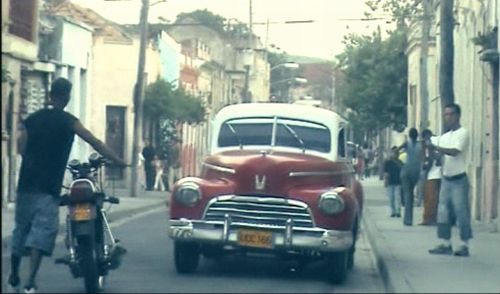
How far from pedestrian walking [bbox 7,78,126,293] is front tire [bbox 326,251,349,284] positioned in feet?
12.4

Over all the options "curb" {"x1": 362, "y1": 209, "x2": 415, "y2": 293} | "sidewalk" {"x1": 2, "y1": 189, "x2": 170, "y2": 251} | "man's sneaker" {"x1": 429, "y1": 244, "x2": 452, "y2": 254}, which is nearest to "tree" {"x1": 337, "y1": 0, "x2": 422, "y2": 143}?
"sidewalk" {"x1": 2, "y1": 189, "x2": 170, "y2": 251}

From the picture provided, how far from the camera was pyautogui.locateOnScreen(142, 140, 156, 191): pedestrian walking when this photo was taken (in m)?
47.1

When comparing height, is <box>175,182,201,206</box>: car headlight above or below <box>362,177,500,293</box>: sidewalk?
above

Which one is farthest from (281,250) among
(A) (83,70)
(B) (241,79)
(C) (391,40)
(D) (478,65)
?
(B) (241,79)

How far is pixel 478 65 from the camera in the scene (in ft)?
94.2

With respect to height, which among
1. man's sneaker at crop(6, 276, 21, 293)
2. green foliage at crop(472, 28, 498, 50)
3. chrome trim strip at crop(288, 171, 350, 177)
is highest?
green foliage at crop(472, 28, 498, 50)

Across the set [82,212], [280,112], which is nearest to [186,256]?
[280,112]

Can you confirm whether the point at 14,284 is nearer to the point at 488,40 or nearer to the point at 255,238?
the point at 255,238

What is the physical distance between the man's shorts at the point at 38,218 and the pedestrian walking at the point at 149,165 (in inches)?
1349

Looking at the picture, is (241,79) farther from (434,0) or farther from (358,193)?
(358,193)

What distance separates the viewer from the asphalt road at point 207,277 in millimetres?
14445

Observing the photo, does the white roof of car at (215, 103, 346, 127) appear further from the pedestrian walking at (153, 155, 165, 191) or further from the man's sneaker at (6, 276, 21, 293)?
the pedestrian walking at (153, 155, 165, 191)

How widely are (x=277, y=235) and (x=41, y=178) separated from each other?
11.5 feet

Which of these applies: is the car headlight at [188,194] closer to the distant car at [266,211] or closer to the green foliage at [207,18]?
the distant car at [266,211]
